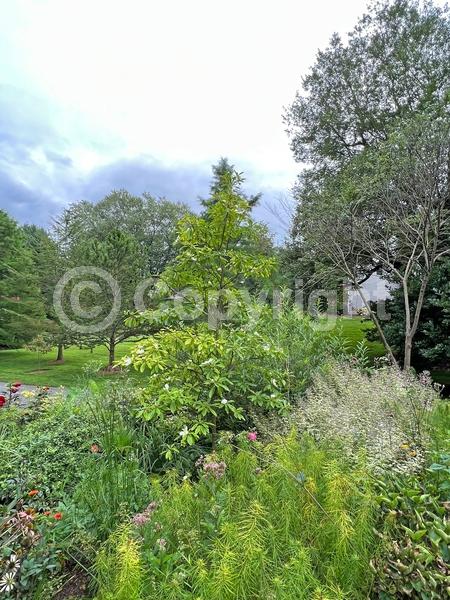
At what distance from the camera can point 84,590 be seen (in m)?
1.83

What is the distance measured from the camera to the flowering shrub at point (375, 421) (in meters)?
2.02

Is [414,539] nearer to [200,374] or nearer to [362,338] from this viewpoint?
[200,374]

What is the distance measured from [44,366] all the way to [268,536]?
51.8 feet

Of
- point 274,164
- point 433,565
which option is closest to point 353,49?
point 274,164

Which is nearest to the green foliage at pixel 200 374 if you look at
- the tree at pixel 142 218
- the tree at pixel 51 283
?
the tree at pixel 51 283

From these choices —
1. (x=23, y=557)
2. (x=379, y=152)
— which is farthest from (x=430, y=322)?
(x=23, y=557)

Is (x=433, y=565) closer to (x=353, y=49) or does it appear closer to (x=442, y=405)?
A: (x=442, y=405)

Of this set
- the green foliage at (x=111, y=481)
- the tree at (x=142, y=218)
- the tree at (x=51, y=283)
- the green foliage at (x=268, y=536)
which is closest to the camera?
the green foliage at (x=268, y=536)

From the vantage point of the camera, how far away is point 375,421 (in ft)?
8.21

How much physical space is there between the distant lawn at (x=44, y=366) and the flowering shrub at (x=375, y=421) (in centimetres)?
735

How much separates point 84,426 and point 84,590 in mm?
1594

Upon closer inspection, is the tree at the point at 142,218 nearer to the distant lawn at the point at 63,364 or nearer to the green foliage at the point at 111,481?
the distant lawn at the point at 63,364

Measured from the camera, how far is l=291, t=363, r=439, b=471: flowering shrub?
2.02m

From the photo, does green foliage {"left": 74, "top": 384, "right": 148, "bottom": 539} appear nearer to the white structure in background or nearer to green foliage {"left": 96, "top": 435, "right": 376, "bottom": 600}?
green foliage {"left": 96, "top": 435, "right": 376, "bottom": 600}
